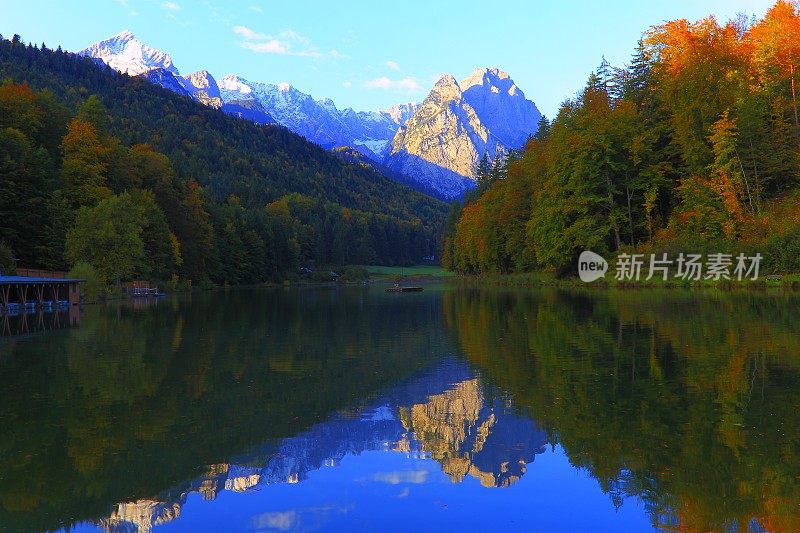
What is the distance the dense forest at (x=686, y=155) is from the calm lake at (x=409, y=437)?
131 ft

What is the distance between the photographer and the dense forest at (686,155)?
58.6 metres

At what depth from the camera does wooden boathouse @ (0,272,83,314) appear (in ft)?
149

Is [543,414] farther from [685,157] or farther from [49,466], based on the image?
[685,157]

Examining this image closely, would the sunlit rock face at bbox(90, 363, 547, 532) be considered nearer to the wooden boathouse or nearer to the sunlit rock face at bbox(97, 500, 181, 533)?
the sunlit rock face at bbox(97, 500, 181, 533)

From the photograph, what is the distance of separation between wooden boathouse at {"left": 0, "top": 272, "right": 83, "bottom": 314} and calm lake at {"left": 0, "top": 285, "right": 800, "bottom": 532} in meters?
26.5

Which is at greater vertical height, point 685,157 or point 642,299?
point 685,157

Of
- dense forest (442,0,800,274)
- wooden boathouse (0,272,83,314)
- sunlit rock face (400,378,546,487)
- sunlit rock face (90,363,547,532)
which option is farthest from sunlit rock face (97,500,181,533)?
dense forest (442,0,800,274)

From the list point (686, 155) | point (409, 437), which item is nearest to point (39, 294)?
point (409, 437)

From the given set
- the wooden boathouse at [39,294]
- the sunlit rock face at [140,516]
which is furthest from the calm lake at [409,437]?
the wooden boathouse at [39,294]

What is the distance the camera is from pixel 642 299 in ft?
148

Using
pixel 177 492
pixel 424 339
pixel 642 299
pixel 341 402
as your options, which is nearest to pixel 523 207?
pixel 642 299

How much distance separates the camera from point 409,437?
1129 cm

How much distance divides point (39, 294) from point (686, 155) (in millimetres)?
57531

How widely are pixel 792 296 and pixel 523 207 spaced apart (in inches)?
1869
